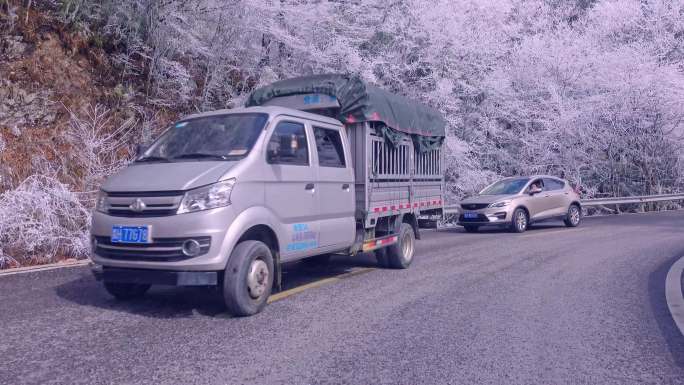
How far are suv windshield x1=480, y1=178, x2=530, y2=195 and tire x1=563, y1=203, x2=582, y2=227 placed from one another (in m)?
1.77

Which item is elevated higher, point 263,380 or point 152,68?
point 152,68

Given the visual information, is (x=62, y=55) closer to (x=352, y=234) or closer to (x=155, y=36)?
(x=155, y=36)

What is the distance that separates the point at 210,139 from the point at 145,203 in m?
1.15

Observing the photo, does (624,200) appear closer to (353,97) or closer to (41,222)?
(353,97)

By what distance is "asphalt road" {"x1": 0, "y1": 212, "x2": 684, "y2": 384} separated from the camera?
3936 millimetres

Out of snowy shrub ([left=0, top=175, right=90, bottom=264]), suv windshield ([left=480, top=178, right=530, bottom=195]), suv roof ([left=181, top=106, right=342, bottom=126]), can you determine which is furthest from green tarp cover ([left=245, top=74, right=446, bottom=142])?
suv windshield ([left=480, top=178, right=530, bottom=195])

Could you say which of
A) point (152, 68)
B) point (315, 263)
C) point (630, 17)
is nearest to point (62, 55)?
point (152, 68)

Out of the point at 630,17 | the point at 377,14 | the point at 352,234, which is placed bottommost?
the point at 352,234

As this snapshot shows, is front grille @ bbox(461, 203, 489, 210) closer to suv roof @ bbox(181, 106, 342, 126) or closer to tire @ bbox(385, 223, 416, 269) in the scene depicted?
tire @ bbox(385, 223, 416, 269)

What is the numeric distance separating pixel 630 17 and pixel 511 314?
26.9 meters

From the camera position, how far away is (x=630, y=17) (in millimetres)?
27062

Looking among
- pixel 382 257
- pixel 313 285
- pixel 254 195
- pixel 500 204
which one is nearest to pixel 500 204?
pixel 500 204

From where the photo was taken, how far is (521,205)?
48.2 feet

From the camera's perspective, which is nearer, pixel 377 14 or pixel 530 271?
pixel 530 271
